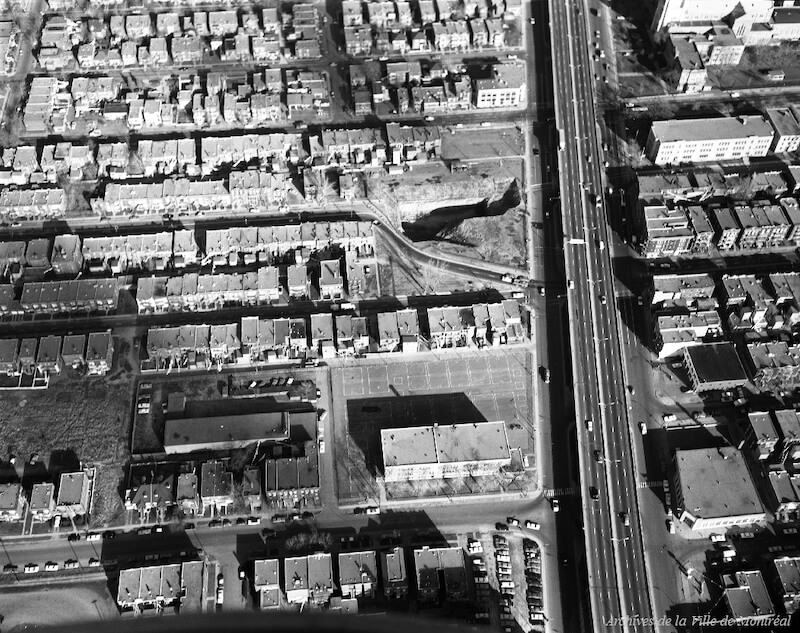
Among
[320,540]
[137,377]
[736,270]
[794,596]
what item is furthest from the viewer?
[736,270]

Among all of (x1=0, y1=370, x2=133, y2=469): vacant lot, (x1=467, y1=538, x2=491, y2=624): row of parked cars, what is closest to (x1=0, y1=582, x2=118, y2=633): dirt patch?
(x1=0, y1=370, x2=133, y2=469): vacant lot

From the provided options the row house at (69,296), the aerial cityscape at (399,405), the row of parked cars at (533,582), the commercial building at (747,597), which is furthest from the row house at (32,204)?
the commercial building at (747,597)

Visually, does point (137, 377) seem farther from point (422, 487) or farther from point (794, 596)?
point (794, 596)

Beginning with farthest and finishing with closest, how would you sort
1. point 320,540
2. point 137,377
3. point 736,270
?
point 736,270 → point 137,377 → point 320,540

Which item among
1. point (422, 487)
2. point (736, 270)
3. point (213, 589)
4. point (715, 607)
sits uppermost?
point (736, 270)

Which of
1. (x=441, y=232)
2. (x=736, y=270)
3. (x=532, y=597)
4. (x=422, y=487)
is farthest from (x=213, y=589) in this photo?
(x=736, y=270)

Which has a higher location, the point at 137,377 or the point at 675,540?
the point at 137,377

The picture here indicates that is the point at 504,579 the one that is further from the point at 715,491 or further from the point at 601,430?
the point at 715,491

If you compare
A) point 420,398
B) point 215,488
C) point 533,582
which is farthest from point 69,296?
point 533,582
